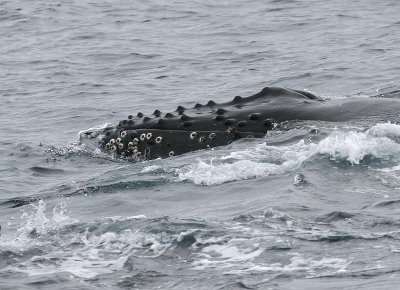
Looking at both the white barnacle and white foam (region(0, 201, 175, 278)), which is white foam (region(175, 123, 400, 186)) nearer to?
the white barnacle

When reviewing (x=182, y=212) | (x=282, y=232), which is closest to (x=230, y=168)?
(x=182, y=212)

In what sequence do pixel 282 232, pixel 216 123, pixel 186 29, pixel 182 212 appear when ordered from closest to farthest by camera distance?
1. pixel 282 232
2. pixel 182 212
3. pixel 216 123
4. pixel 186 29

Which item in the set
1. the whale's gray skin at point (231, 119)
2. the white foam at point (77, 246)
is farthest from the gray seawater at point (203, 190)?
the whale's gray skin at point (231, 119)

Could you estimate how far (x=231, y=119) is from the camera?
43.3 feet

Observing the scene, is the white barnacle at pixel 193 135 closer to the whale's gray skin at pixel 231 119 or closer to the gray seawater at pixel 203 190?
the whale's gray skin at pixel 231 119

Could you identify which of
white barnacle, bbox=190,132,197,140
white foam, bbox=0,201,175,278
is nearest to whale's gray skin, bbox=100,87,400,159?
white barnacle, bbox=190,132,197,140

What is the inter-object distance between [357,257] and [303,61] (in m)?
13.9

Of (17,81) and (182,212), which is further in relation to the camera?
(17,81)

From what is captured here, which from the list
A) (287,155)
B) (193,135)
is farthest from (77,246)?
(193,135)

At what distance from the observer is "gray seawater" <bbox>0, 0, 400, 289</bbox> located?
28.6 ft

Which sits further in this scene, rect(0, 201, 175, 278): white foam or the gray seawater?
rect(0, 201, 175, 278): white foam

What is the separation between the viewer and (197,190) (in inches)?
452

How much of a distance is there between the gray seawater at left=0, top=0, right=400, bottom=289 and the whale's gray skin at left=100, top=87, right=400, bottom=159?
24 centimetres

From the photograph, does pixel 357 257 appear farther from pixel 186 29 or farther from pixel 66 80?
pixel 186 29
